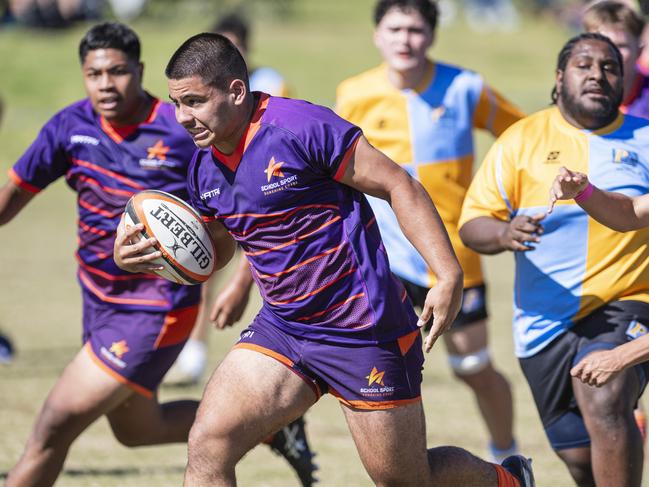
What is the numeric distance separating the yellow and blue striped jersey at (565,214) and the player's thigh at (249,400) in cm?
128

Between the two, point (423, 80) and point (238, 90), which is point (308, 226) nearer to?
point (238, 90)

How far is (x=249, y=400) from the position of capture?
15.3 feet

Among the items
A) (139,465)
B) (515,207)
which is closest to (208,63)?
(515,207)

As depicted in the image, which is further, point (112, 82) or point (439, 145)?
point (439, 145)

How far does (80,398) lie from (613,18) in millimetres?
3580

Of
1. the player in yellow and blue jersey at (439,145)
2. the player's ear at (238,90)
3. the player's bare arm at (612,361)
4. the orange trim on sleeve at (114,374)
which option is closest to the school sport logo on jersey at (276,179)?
the player's ear at (238,90)

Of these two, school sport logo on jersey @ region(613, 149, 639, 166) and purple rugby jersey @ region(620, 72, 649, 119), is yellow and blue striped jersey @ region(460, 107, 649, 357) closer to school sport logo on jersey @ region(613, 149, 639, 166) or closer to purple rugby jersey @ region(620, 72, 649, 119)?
school sport logo on jersey @ region(613, 149, 639, 166)

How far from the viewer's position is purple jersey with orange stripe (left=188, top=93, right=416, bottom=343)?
463cm

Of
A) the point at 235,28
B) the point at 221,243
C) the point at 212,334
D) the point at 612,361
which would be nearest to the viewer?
the point at 612,361

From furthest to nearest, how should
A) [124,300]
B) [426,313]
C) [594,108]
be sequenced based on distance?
[124,300] → [594,108] → [426,313]

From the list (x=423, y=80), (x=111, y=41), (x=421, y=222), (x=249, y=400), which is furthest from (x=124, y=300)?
(x=423, y=80)

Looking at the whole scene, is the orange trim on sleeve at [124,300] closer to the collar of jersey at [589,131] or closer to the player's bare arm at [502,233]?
the player's bare arm at [502,233]

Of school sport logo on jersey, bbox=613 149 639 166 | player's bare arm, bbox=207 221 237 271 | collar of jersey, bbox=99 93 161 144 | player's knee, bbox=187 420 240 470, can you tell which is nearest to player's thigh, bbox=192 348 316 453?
player's knee, bbox=187 420 240 470

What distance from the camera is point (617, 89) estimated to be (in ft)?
17.6
